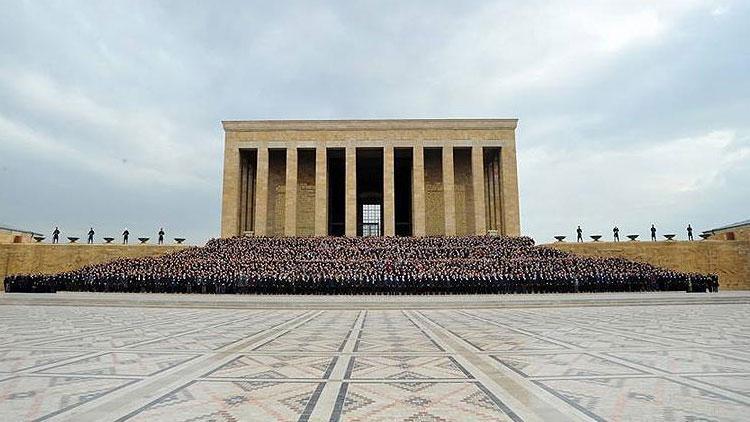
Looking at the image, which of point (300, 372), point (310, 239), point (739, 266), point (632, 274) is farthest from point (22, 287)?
point (739, 266)

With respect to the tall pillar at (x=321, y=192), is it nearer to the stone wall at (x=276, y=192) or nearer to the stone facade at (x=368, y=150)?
the stone facade at (x=368, y=150)

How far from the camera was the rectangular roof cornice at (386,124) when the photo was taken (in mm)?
35938

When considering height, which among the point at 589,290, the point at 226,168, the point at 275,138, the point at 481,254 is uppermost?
the point at 275,138

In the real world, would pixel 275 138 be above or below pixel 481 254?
above

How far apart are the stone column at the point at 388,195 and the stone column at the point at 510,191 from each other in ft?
30.1

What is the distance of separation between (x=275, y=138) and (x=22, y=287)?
2059 cm

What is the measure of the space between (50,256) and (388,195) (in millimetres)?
24012

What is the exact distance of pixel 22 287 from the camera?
1966cm

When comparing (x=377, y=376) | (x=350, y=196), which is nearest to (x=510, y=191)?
(x=350, y=196)

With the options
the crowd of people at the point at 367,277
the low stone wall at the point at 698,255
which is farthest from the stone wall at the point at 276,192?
the low stone wall at the point at 698,255

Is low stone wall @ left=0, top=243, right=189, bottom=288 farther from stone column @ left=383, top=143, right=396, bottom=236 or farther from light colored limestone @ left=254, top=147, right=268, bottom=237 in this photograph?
stone column @ left=383, top=143, right=396, bottom=236

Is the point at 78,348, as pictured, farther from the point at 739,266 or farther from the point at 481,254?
the point at 739,266

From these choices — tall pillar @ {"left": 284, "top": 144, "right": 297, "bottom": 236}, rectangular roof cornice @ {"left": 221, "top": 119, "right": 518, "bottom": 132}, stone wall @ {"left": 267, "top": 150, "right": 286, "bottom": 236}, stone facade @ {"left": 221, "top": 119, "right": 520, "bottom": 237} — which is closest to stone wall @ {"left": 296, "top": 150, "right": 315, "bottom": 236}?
stone facade @ {"left": 221, "top": 119, "right": 520, "bottom": 237}

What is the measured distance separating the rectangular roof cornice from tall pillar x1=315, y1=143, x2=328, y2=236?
222 cm
